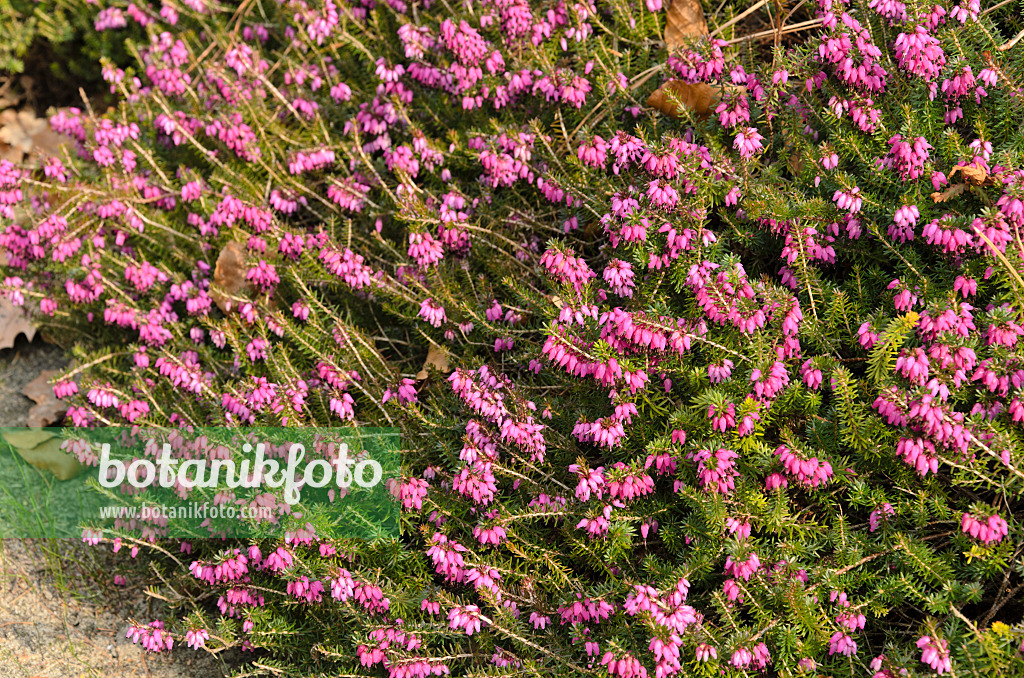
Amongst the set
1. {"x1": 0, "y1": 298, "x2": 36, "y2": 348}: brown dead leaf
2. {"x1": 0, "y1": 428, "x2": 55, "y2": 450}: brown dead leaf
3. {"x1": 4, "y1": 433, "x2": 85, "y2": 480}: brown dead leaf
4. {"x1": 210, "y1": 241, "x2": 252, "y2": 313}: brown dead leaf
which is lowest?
{"x1": 4, "y1": 433, "x2": 85, "y2": 480}: brown dead leaf

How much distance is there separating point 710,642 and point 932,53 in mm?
2596

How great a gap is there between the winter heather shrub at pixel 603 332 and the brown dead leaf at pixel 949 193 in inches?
0.8

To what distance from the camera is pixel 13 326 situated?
19.2 feet

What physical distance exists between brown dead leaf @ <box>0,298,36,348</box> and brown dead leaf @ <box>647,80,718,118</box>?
433cm

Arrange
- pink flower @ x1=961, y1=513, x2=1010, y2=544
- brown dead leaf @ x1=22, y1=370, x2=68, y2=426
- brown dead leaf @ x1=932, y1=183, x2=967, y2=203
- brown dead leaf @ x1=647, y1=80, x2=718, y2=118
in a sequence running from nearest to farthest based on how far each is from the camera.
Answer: pink flower @ x1=961, y1=513, x2=1010, y2=544, brown dead leaf @ x1=932, y1=183, x2=967, y2=203, brown dead leaf @ x1=647, y1=80, x2=718, y2=118, brown dead leaf @ x1=22, y1=370, x2=68, y2=426

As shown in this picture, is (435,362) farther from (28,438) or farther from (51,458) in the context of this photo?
(28,438)

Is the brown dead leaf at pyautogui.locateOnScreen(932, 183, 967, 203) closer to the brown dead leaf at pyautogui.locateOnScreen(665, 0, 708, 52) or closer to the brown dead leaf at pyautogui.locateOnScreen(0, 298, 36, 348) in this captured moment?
the brown dead leaf at pyautogui.locateOnScreen(665, 0, 708, 52)

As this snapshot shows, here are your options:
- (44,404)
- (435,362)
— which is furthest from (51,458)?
(435,362)

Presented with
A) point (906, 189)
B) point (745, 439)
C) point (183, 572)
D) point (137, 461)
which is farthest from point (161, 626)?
point (906, 189)

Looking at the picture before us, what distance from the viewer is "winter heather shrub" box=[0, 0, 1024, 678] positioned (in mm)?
3270

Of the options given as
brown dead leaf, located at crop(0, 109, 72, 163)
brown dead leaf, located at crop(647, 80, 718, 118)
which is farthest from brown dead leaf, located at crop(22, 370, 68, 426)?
brown dead leaf, located at crop(647, 80, 718, 118)

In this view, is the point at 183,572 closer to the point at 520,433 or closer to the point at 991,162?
the point at 520,433

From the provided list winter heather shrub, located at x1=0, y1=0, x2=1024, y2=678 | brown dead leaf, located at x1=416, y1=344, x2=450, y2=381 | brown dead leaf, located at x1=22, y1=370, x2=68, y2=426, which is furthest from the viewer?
brown dead leaf, located at x1=22, y1=370, x2=68, y2=426

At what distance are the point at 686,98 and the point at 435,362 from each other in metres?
1.86
